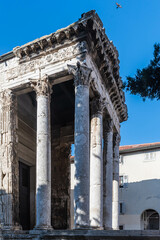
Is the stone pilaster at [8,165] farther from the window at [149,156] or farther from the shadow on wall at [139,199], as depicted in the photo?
the window at [149,156]

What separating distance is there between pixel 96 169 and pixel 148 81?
17.6 feet

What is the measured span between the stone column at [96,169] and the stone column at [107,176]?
6.17 ft

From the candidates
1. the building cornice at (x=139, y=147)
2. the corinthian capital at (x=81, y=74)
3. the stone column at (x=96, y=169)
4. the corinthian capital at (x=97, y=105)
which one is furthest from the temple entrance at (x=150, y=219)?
the corinthian capital at (x=81, y=74)

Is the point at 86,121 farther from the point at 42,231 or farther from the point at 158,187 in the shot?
the point at 158,187

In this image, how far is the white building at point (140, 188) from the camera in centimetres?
2084

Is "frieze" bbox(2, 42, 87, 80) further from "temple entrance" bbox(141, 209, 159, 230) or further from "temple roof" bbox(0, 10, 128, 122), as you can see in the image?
"temple entrance" bbox(141, 209, 159, 230)

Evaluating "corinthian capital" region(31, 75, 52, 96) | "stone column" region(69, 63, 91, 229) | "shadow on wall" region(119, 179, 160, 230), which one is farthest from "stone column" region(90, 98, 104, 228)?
"shadow on wall" region(119, 179, 160, 230)

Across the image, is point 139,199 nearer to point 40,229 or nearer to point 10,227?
point 10,227

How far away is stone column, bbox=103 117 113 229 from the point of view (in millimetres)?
12562

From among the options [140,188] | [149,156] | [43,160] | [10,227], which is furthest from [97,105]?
[140,188]

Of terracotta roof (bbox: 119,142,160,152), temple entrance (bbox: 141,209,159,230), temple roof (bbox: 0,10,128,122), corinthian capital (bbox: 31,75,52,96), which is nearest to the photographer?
temple roof (bbox: 0,10,128,122)

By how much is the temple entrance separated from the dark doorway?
9933 mm

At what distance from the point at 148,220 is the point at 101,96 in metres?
13.2

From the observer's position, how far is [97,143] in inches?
446
